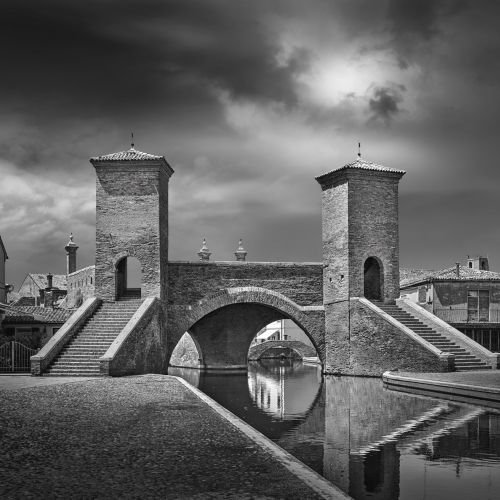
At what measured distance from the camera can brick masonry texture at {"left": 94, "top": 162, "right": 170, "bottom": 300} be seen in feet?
84.1

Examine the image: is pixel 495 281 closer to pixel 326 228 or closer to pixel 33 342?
pixel 326 228

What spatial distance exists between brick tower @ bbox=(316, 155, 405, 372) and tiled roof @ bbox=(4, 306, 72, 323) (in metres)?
13.1

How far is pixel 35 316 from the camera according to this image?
107ft

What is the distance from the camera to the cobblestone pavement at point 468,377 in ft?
58.3

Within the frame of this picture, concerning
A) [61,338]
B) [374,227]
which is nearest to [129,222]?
[61,338]

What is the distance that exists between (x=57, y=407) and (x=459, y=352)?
15234 millimetres

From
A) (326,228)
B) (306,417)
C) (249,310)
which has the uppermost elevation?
(326,228)

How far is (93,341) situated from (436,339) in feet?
38.4

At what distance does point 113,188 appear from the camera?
2605 cm

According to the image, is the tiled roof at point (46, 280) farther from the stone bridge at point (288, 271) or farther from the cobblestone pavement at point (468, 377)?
the cobblestone pavement at point (468, 377)

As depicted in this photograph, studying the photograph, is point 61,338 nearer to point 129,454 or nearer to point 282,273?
point 282,273

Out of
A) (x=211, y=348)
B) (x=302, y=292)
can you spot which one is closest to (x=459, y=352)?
(x=302, y=292)

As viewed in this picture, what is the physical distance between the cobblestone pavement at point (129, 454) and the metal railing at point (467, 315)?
20.6 m

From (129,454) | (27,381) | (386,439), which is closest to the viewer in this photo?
(129,454)
